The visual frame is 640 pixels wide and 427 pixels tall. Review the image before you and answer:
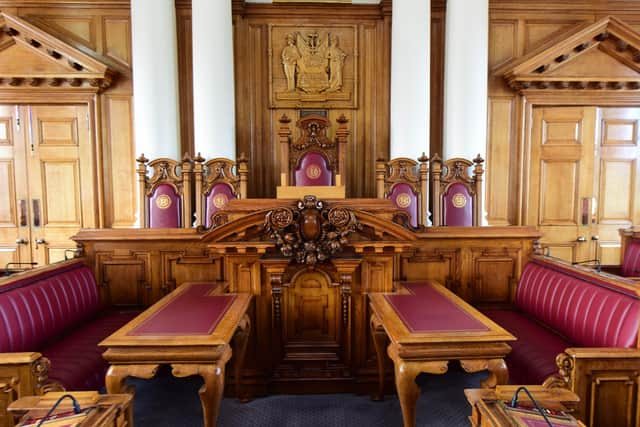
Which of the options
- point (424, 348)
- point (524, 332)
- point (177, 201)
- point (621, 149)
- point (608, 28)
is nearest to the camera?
point (424, 348)

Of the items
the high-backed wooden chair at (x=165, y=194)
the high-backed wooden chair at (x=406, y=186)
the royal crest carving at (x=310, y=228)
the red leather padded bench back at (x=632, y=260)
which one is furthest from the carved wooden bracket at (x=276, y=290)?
the red leather padded bench back at (x=632, y=260)

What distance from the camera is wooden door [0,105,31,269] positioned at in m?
4.89

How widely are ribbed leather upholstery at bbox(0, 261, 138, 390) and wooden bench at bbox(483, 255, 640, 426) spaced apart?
228 centimetres

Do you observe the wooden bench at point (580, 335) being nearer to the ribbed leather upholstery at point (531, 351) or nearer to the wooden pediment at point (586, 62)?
the ribbed leather upholstery at point (531, 351)

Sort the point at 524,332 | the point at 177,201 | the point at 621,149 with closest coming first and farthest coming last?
the point at 524,332
the point at 177,201
the point at 621,149

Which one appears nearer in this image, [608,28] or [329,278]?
[329,278]

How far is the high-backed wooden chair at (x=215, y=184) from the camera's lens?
4219mm

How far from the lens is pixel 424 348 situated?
1597 millimetres

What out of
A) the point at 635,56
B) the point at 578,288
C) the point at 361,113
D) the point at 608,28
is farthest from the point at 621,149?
the point at 578,288

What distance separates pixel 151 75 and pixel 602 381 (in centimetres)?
507

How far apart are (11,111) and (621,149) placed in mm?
8163

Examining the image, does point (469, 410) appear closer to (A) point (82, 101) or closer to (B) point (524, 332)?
(B) point (524, 332)

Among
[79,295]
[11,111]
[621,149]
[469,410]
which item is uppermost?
[11,111]

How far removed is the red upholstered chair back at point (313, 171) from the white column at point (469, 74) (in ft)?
5.42
